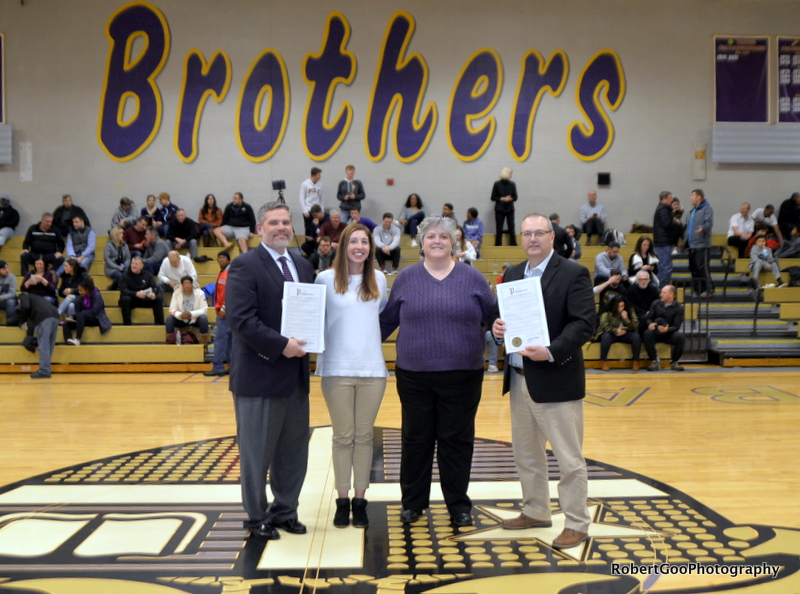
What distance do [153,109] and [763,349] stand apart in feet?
38.6

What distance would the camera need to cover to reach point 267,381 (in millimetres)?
3314

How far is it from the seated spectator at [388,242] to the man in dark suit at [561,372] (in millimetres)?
8598

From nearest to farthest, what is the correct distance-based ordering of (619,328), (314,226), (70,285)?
(619,328) → (70,285) → (314,226)

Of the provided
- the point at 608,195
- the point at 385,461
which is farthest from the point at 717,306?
the point at 385,461

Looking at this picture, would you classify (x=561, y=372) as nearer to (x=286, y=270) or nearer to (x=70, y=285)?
(x=286, y=270)

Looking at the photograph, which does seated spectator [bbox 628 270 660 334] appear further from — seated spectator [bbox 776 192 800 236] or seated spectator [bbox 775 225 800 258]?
seated spectator [bbox 776 192 800 236]

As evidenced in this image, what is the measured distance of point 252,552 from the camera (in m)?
3.22

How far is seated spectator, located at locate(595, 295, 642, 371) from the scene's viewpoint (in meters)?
9.51

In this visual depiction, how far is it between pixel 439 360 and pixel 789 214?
12621 millimetres

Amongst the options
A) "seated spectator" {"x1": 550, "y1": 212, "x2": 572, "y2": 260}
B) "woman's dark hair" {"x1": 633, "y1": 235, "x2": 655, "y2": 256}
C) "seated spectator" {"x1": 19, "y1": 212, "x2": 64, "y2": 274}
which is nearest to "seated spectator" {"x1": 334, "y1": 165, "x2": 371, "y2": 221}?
"seated spectator" {"x1": 19, "y1": 212, "x2": 64, "y2": 274}

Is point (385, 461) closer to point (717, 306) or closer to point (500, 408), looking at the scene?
point (500, 408)

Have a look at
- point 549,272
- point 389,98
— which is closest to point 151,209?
point 389,98

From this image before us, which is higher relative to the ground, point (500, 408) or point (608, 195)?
point (608, 195)

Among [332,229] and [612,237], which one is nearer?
[332,229]
